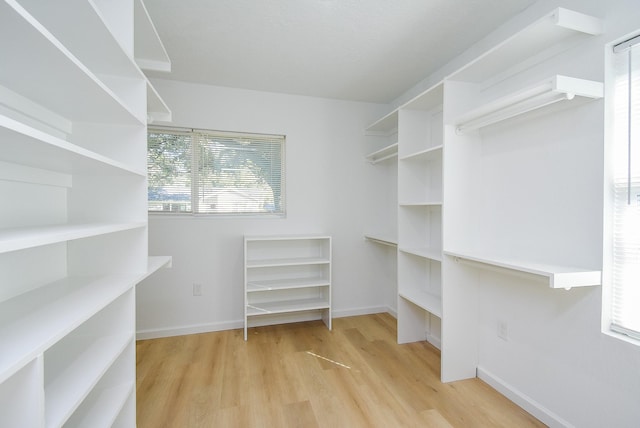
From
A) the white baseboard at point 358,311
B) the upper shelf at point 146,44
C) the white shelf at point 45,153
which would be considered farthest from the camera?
the white baseboard at point 358,311

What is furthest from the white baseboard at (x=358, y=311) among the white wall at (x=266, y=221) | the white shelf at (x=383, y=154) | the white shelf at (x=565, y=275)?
the white shelf at (x=565, y=275)

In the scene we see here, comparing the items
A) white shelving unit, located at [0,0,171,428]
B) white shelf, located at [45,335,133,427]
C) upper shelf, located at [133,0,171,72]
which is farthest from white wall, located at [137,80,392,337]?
white shelf, located at [45,335,133,427]

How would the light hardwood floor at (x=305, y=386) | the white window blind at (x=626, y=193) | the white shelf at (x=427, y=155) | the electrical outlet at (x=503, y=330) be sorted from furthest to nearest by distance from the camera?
the white shelf at (x=427, y=155) → the electrical outlet at (x=503, y=330) → the light hardwood floor at (x=305, y=386) → the white window blind at (x=626, y=193)

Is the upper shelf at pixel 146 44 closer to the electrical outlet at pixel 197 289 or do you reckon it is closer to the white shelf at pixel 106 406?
the white shelf at pixel 106 406

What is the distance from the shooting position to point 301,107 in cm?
318

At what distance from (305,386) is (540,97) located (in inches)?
88.4

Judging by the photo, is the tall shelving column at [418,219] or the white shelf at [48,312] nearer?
the white shelf at [48,312]

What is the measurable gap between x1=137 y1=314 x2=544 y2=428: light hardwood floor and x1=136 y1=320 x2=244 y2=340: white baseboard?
78mm

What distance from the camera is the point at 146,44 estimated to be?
68.2 inches

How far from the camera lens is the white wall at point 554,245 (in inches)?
54.5

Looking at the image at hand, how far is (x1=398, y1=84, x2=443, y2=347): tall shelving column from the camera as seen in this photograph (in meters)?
2.58

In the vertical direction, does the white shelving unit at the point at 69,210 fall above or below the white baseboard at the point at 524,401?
above

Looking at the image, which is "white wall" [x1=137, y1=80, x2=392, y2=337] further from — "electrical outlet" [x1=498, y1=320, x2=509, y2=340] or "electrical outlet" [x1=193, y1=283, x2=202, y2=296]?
"electrical outlet" [x1=498, y1=320, x2=509, y2=340]

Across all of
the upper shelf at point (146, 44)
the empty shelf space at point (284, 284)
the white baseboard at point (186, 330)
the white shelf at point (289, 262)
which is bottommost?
the white baseboard at point (186, 330)
